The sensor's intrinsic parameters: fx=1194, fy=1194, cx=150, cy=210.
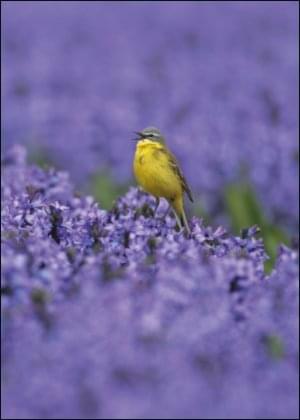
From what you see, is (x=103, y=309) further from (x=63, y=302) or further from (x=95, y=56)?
(x=95, y=56)

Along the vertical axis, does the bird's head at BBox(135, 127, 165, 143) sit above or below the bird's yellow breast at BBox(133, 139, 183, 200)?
above

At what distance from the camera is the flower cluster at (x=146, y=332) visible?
12.6 feet

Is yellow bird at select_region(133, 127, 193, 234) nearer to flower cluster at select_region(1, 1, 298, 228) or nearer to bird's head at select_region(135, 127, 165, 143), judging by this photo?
bird's head at select_region(135, 127, 165, 143)

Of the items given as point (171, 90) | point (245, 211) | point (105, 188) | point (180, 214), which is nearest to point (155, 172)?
point (180, 214)

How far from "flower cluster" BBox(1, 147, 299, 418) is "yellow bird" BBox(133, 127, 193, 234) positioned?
6.44 ft

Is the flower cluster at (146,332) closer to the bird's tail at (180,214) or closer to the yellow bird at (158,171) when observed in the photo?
the bird's tail at (180,214)

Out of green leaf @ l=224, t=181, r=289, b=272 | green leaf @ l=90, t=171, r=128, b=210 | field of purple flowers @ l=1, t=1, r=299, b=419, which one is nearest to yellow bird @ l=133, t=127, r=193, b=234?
field of purple flowers @ l=1, t=1, r=299, b=419

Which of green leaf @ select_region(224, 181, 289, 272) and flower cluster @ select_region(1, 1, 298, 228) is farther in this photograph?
flower cluster @ select_region(1, 1, 298, 228)

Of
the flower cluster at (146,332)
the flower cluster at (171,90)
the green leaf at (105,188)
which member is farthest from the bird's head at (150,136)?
the green leaf at (105,188)

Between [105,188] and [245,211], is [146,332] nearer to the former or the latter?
[245,211]

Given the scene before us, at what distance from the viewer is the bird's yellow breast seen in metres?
7.55

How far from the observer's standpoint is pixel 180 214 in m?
7.36

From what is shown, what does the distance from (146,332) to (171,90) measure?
494 inches

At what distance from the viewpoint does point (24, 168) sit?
8.95 metres
